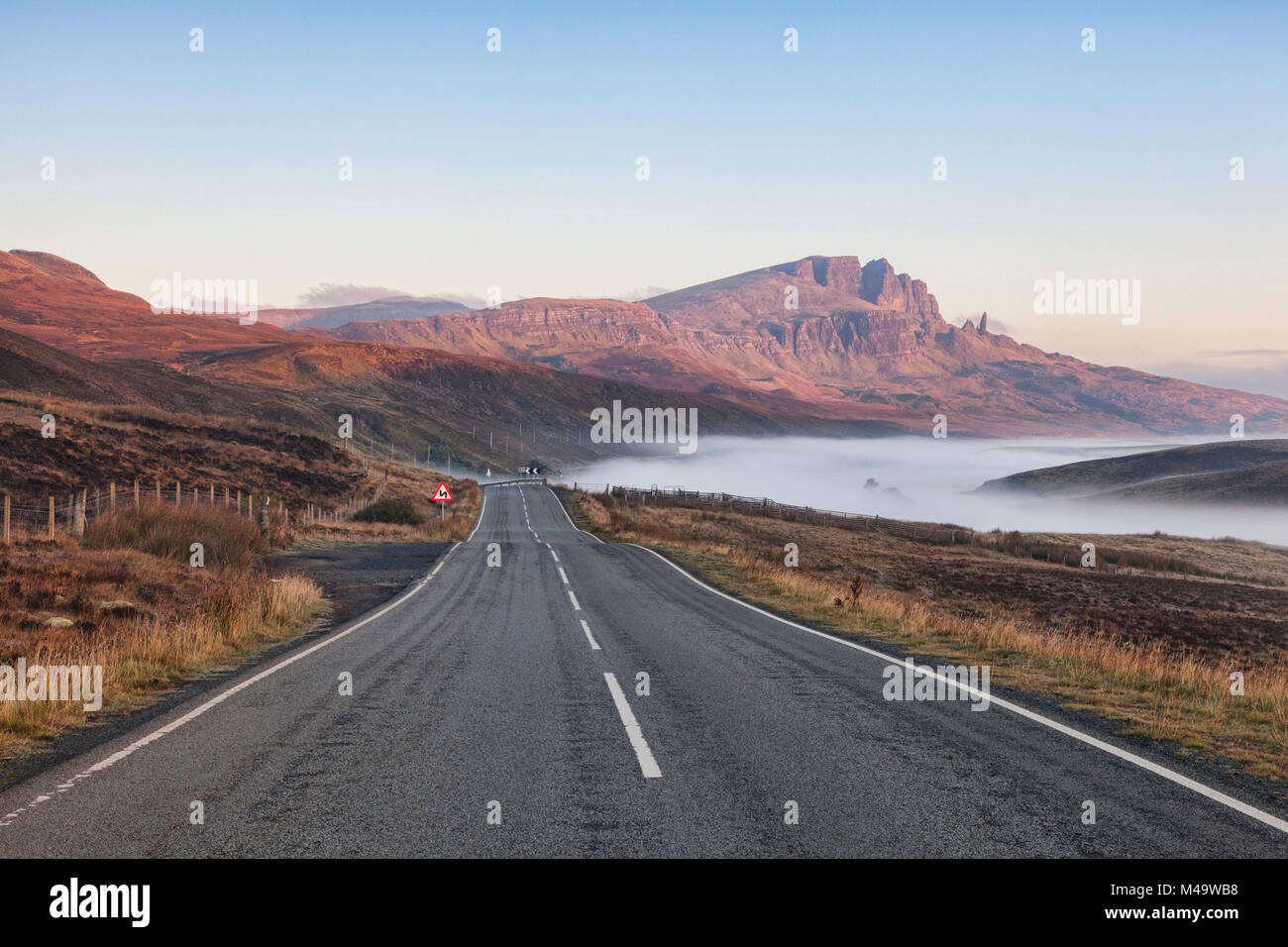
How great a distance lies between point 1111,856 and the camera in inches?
197

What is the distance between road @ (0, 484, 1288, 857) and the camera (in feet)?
17.0

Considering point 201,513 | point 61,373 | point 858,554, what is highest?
point 61,373

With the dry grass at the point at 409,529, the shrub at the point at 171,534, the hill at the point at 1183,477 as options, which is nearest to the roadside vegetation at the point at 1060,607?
the dry grass at the point at 409,529

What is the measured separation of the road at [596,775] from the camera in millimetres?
5191

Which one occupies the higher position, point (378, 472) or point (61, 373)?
point (61, 373)

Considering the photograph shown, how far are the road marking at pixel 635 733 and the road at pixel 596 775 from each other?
39mm

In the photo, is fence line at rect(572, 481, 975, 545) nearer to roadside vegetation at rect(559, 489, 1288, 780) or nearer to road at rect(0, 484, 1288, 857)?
roadside vegetation at rect(559, 489, 1288, 780)

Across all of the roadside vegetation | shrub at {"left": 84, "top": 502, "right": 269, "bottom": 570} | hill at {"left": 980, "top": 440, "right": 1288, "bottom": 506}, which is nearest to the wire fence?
shrub at {"left": 84, "top": 502, "right": 269, "bottom": 570}

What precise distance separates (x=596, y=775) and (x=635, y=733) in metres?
1.33

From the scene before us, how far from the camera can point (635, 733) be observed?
7797 millimetres

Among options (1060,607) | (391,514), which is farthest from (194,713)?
(391,514)
